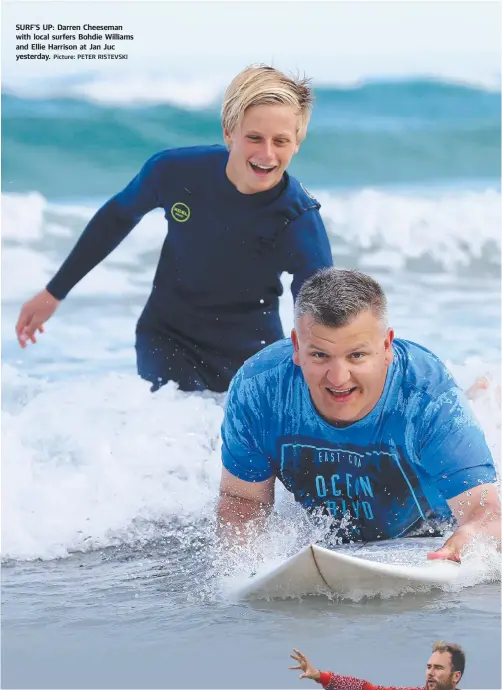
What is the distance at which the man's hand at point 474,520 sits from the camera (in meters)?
2.83

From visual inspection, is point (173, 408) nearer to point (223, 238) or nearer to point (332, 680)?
point (223, 238)

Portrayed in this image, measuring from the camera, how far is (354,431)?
9.75ft

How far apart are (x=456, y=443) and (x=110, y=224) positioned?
1.79 metres

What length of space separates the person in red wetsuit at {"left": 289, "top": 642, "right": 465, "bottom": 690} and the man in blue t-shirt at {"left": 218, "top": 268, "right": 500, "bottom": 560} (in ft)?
1.12

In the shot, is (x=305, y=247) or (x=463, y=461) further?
(x=305, y=247)

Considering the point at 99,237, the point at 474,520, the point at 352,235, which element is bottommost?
the point at 474,520

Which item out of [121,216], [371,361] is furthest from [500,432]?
[371,361]

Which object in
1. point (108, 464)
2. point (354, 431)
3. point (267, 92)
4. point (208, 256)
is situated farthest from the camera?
point (108, 464)

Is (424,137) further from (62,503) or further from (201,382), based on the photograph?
(62,503)

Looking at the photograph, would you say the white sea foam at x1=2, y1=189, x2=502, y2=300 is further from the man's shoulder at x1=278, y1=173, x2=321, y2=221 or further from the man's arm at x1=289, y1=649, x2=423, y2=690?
the man's arm at x1=289, y1=649, x2=423, y2=690

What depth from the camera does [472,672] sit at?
254 cm

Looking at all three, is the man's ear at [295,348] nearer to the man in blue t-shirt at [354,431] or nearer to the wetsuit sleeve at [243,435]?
the man in blue t-shirt at [354,431]

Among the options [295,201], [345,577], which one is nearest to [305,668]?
[345,577]

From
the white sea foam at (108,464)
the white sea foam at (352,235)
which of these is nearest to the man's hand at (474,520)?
the white sea foam at (108,464)
